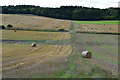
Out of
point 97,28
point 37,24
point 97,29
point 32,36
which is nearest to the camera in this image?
point 32,36

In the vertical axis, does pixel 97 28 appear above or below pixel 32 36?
above

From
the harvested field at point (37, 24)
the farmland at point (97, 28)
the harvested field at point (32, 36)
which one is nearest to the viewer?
the harvested field at point (32, 36)

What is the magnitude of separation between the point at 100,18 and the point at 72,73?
3438 inches

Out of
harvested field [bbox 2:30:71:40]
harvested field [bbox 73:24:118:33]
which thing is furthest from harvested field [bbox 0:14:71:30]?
harvested field [bbox 2:30:71:40]

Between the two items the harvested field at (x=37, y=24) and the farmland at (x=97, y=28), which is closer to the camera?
the farmland at (x=97, y=28)

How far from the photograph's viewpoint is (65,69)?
2030 centimetres

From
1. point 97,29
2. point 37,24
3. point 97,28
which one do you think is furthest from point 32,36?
point 37,24

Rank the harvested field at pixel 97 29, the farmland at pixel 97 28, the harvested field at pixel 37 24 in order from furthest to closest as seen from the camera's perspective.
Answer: the harvested field at pixel 37 24, the farmland at pixel 97 28, the harvested field at pixel 97 29

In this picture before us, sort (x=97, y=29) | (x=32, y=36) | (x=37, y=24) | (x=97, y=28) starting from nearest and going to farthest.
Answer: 1. (x=32, y=36)
2. (x=97, y=29)
3. (x=97, y=28)
4. (x=37, y=24)

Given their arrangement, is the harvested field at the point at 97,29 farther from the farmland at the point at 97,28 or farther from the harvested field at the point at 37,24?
the harvested field at the point at 37,24

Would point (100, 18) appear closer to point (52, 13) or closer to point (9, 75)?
point (52, 13)

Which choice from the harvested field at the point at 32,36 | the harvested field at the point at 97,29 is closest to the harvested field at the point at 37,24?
the harvested field at the point at 97,29

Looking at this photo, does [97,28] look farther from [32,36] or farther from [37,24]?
[32,36]

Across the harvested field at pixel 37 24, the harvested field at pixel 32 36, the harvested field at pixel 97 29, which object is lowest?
the harvested field at pixel 32 36
